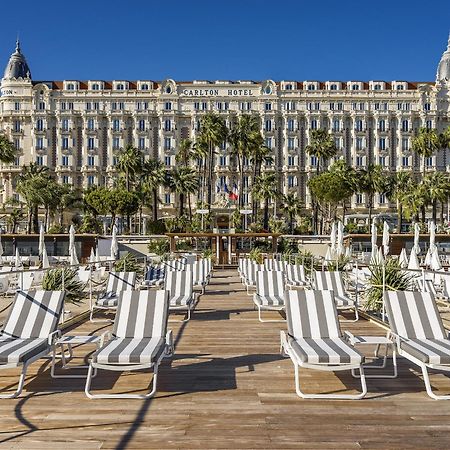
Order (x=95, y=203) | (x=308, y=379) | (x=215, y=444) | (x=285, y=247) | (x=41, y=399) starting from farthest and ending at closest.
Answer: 1. (x=95, y=203)
2. (x=285, y=247)
3. (x=308, y=379)
4. (x=41, y=399)
5. (x=215, y=444)

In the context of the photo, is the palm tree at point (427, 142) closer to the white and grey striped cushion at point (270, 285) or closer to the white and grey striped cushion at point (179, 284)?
the white and grey striped cushion at point (270, 285)

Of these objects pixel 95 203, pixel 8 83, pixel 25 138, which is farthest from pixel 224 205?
pixel 8 83

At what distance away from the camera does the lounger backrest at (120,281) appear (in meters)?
12.6

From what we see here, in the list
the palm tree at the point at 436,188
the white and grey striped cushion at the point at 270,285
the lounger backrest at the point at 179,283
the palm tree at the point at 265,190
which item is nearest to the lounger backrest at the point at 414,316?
the white and grey striped cushion at the point at 270,285

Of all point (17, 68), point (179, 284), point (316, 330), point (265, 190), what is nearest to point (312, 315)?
point (316, 330)

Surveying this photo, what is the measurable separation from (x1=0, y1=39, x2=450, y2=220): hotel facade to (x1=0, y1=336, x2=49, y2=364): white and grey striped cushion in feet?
228

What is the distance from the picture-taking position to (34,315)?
24.3 feet

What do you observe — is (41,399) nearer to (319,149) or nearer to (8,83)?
(319,149)

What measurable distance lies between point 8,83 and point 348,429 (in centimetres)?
8353

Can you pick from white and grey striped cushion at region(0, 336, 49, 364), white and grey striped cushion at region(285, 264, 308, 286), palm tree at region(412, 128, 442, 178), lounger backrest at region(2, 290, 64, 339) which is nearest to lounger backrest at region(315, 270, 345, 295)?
white and grey striped cushion at region(285, 264, 308, 286)

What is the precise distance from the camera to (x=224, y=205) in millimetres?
72062

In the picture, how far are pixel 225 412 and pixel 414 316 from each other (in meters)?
3.09

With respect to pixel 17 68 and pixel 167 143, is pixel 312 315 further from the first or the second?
pixel 17 68

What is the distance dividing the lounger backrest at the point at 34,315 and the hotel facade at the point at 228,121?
226 feet
